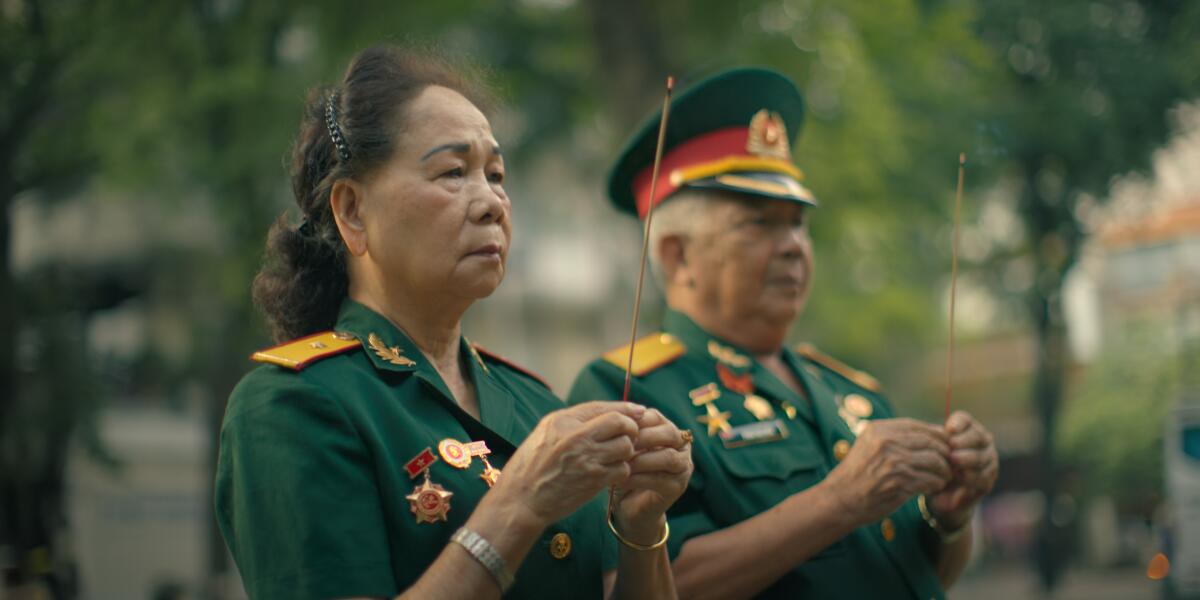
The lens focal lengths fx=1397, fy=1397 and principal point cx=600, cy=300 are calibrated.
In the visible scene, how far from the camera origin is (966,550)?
3.88 meters

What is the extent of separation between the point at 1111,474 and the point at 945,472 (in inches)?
997

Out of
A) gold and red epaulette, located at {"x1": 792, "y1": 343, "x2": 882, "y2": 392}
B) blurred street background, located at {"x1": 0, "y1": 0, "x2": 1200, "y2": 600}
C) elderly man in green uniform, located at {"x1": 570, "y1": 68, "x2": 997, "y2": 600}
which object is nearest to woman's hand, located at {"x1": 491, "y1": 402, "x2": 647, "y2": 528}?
elderly man in green uniform, located at {"x1": 570, "y1": 68, "x2": 997, "y2": 600}

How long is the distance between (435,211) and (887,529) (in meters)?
1.70

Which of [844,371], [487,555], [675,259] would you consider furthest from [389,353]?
[844,371]

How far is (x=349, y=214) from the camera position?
9.10 feet

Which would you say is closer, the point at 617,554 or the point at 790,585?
the point at 617,554

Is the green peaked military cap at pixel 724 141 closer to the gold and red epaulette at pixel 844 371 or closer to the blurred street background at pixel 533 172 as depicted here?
the blurred street background at pixel 533 172

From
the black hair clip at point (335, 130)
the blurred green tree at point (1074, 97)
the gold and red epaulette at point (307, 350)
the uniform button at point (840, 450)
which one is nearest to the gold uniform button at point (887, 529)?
the uniform button at point (840, 450)

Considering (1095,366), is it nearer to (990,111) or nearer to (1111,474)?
(1111,474)

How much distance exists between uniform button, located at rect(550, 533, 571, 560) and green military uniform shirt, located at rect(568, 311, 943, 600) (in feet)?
2.53

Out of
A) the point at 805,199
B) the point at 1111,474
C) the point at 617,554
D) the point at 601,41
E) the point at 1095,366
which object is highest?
the point at 601,41

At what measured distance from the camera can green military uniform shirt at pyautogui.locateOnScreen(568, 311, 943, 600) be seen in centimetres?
355

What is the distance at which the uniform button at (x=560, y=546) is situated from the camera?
2.63 metres

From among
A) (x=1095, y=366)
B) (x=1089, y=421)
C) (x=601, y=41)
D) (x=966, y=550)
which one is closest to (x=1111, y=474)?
(x=1089, y=421)
